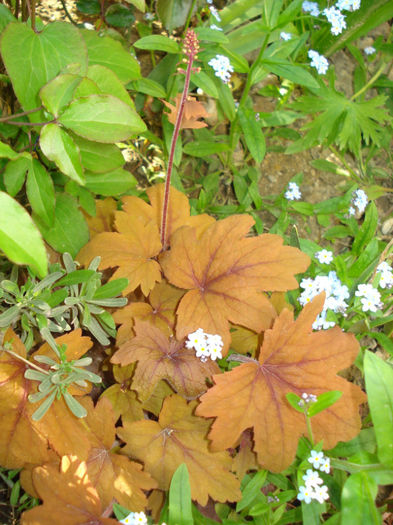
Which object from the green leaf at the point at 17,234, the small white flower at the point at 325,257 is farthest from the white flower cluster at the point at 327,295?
the green leaf at the point at 17,234

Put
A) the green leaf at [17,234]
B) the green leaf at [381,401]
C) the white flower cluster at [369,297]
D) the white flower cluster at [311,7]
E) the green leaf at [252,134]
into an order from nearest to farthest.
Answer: the green leaf at [17,234], the green leaf at [381,401], the white flower cluster at [369,297], the green leaf at [252,134], the white flower cluster at [311,7]

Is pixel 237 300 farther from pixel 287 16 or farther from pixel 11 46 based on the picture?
pixel 287 16

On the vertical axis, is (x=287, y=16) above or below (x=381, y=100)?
above

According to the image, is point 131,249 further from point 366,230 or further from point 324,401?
point 366,230

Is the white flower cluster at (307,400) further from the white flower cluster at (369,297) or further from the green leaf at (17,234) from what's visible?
the green leaf at (17,234)

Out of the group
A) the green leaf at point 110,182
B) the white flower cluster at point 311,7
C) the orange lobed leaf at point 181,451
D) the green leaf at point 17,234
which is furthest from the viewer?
the white flower cluster at point 311,7

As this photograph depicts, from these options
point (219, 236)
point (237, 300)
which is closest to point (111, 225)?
point (219, 236)

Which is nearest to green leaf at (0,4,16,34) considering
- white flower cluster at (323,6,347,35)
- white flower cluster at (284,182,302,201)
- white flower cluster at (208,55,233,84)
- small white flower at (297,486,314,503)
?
white flower cluster at (208,55,233,84)
